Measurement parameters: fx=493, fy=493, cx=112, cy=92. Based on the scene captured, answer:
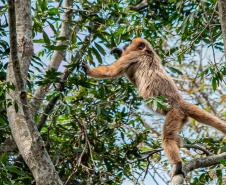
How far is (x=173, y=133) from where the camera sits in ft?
20.6

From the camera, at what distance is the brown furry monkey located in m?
6.23

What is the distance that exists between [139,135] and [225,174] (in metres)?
1.26

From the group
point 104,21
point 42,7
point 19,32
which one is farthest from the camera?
point 104,21

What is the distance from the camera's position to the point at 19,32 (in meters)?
5.18

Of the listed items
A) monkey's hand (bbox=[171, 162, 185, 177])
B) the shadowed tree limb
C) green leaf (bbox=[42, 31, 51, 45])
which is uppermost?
green leaf (bbox=[42, 31, 51, 45])

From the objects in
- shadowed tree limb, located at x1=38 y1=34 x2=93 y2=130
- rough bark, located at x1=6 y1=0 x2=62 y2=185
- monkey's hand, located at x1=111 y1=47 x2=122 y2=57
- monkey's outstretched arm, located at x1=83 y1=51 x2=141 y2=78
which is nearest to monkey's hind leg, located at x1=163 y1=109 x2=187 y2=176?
monkey's outstretched arm, located at x1=83 y1=51 x2=141 y2=78

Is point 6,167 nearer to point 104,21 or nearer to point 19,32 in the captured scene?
point 19,32

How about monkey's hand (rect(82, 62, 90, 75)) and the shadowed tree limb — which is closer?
the shadowed tree limb

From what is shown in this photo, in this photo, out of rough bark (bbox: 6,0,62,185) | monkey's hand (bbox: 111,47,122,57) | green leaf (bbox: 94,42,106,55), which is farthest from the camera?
monkey's hand (bbox: 111,47,122,57)

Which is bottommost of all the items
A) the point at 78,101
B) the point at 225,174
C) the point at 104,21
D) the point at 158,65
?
the point at 225,174

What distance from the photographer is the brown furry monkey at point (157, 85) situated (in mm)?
6234

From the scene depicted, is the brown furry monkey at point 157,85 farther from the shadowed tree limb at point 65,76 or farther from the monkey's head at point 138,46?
the shadowed tree limb at point 65,76

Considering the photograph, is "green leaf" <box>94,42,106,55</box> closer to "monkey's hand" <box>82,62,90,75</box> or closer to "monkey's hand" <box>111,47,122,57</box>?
"monkey's hand" <box>82,62,90,75</box>

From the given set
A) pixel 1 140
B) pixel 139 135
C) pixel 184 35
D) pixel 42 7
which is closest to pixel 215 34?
pixel 184 35
